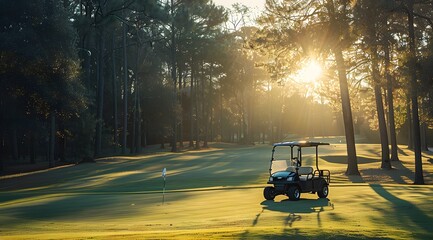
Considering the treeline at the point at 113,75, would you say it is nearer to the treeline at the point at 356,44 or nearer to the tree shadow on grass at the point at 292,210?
the treeline at the point at 356,44

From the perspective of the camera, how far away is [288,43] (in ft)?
130

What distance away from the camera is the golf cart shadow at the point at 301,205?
786 inches

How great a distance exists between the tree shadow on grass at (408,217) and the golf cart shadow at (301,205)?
1.75 metres

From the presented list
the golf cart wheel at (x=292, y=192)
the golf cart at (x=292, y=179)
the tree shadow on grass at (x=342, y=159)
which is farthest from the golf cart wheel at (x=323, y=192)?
the tree shadow on grass at (x=342, y=159)

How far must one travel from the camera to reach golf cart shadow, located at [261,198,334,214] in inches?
786

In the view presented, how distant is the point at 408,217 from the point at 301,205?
5.14m

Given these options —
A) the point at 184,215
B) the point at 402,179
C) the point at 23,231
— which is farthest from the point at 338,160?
the point at 23,231

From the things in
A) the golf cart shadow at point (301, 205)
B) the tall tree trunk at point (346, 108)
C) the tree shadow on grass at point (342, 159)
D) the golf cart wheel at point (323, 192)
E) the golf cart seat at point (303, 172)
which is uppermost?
the tall tree trunk at point (346, 108)

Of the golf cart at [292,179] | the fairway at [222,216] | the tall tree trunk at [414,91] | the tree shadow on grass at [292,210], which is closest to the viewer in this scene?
the tree shadow on grass at [292,210]

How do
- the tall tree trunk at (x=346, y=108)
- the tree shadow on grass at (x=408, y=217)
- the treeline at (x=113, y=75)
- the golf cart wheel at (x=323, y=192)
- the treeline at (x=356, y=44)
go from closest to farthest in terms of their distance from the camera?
the tree shadow on grass at (x=408, y=217) < the golf cart wheel at (x=323, y=192) < the treeline at (x=356, y=44) < the tall tree trunk at (x=346, y=108) < the treeline at (x=113, y=75)

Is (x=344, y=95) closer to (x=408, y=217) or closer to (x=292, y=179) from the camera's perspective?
(x=292, y=179)

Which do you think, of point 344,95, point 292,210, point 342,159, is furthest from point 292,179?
point 342,159

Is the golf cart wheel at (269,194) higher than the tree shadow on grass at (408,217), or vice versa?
the golf cart wheel at (269,194)

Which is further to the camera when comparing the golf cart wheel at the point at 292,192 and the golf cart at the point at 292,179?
the golf cart at the point at 292,179
